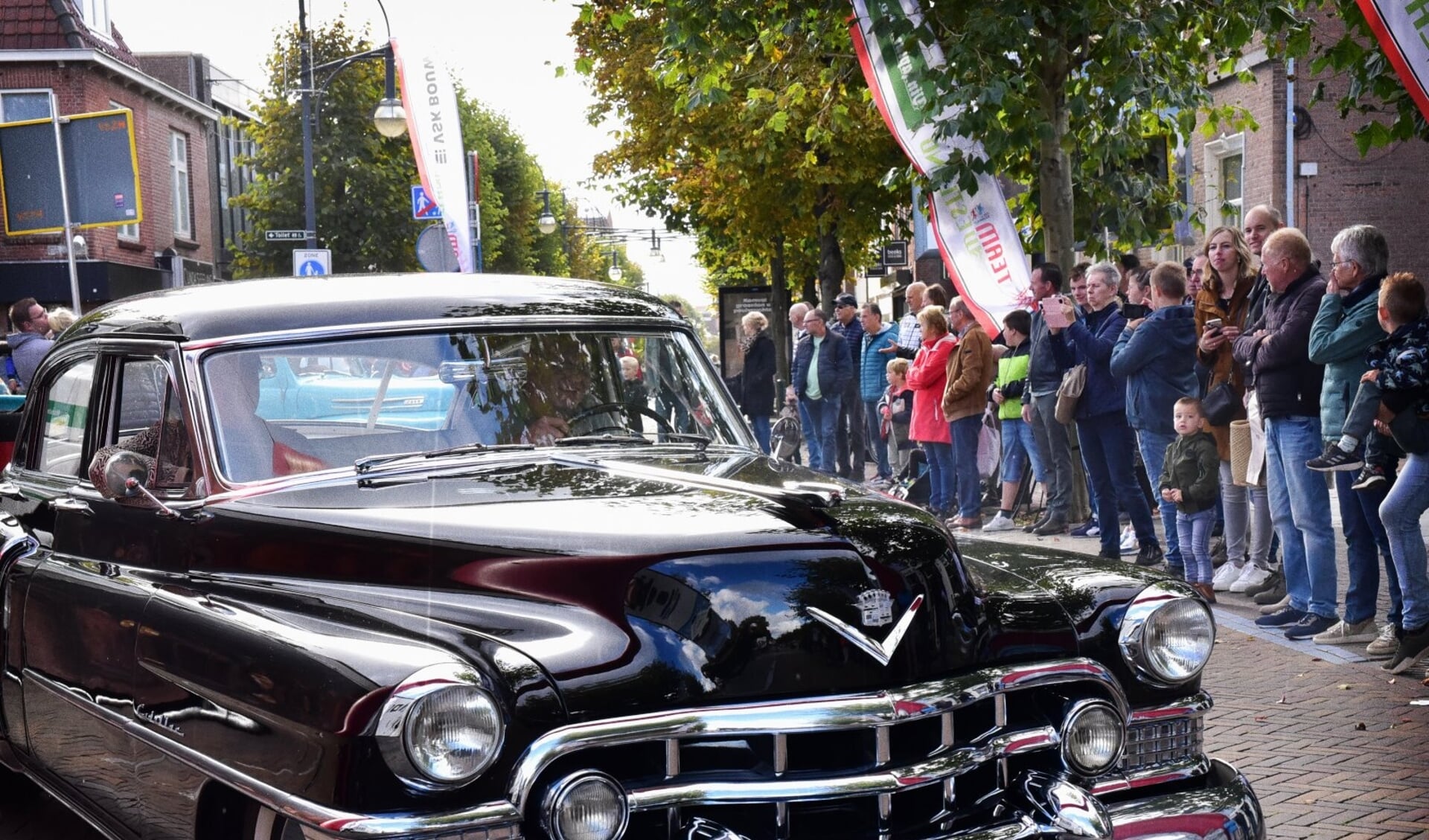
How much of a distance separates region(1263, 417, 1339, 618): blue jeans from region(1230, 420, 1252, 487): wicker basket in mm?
832

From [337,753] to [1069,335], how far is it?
8491mm

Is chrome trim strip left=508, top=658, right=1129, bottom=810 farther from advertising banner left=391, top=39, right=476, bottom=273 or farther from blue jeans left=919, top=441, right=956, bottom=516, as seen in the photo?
advertising banner left=391, top=39, right=476, bottom=273

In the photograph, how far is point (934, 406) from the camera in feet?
45.6

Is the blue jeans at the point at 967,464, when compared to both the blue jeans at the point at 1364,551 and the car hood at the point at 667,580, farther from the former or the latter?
the car hood at the point at 667,580

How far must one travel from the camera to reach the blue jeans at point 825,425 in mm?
17547

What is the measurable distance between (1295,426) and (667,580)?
6024 mm

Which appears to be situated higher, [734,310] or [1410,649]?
[734,310]

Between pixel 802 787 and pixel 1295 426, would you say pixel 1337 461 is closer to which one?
pixel 1295 426

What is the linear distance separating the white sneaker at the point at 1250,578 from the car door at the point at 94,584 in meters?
7.05

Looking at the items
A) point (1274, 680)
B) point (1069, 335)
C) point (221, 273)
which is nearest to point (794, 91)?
point (1069, 335)

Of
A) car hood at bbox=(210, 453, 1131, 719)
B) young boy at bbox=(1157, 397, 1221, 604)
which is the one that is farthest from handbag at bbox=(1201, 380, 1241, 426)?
car hood at bbox=(210, 453, 1131, 719)

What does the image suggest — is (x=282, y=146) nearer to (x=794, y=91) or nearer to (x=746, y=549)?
(x=794, y=91)

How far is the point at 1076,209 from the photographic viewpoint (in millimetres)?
15242

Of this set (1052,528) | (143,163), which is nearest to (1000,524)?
(1052,528)
